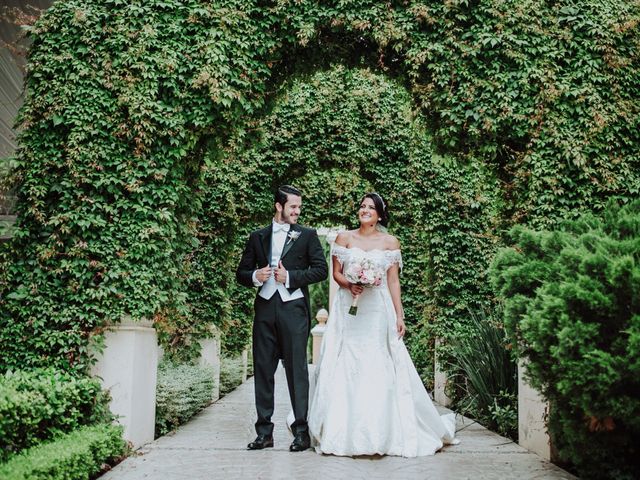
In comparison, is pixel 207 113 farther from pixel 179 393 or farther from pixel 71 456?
pixel 179 393

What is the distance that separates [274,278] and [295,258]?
0.28 meters

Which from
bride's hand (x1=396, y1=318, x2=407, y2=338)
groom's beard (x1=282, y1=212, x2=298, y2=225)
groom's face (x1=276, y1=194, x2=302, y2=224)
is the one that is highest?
groom's face (x1=276, y1=194, x2=302, y2=224)

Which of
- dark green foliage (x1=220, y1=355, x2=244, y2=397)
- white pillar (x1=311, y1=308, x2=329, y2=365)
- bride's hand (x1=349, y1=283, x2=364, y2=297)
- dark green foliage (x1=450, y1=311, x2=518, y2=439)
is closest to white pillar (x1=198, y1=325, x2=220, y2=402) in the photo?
dark green foliage (x1=220, y1=355, x2=244, y2=397)

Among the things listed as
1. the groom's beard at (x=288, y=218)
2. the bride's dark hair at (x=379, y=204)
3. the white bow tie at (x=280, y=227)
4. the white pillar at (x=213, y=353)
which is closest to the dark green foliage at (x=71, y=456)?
the white bow tie at (x=280, y=227)

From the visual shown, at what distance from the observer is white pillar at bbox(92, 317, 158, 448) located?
580cm

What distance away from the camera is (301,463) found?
17.1 feet

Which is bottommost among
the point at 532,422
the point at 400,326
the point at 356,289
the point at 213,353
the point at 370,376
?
the point at 532,422

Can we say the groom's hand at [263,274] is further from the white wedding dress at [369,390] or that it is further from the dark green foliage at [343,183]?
the dark green foliage at [343,183]

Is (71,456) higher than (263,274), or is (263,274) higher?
(263,274)

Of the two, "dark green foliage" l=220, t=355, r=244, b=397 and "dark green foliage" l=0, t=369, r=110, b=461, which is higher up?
"dark green foliage" l=0, t=369, r=110, b=461

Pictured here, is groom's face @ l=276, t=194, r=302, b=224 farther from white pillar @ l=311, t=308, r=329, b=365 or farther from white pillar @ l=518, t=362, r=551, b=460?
white pillar @ l=311, t=308, r=329, b=365

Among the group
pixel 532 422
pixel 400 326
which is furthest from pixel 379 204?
pixel 532 422

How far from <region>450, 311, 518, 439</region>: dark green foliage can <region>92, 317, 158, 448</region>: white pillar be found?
3779 mm

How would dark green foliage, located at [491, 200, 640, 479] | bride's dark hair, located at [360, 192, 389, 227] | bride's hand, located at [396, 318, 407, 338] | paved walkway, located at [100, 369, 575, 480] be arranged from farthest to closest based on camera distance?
bride's dark hair, located at [360, 192, 389, 227] → bride's hand, located at [396, 318, 407, 338] → paved walkway, located at [100, 369, 575, 480] → dark green foliage, located at [491, 200, 640, 479]
